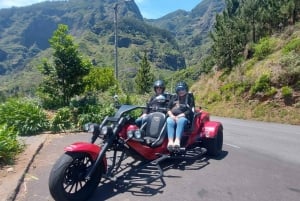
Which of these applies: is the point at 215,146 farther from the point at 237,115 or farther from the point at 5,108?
the point at 237,115

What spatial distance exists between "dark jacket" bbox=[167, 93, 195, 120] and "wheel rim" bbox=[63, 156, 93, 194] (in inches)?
112

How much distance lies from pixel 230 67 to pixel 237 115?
36.0 feet

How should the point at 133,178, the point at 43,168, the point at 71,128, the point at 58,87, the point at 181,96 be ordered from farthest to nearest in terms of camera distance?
the point at 58,87, the point at 71,128, the point at 181,96, the point at 43,168, the point at 133,178

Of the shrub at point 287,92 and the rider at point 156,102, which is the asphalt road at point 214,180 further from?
the shrub at point 287,92

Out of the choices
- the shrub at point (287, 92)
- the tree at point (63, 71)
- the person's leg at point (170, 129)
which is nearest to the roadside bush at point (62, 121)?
the tree at point (63, 71)

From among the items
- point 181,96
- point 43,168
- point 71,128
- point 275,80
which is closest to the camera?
point 43,168

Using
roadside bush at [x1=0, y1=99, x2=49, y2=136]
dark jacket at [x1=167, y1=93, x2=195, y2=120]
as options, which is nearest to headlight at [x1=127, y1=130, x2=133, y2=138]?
dark jacket at [x1=167, y1=93, x2=195, y2=120]

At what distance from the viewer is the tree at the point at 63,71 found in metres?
14.8

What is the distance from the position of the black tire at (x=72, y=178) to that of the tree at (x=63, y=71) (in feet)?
31.5

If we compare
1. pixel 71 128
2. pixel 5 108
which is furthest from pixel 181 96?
pixel 5 108

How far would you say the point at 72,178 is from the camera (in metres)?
5.55

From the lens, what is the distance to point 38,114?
11688 mm

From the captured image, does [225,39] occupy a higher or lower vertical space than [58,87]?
higher

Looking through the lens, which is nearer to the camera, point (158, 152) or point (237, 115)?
point (158, 152)
